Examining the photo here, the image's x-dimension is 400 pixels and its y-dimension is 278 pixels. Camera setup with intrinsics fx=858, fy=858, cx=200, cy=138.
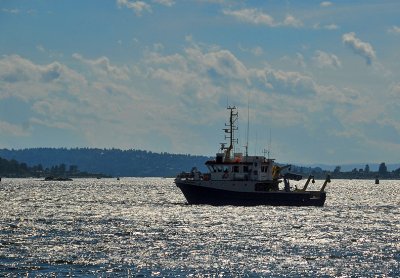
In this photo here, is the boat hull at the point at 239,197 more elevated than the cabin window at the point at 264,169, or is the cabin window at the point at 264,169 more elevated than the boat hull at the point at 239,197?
the cabin window at the point at 264,169

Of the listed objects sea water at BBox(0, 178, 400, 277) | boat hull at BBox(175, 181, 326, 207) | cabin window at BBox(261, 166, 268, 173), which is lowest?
sea water at BBox(0, 178, 400, 277)

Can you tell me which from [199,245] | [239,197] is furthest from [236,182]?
[199,245]

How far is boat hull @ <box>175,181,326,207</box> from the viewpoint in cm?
10750

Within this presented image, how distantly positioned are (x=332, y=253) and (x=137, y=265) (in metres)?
14.3

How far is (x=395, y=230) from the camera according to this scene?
76.1 meters

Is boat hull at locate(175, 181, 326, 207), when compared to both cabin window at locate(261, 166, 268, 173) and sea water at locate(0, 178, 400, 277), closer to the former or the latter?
cabin window at locate(261, 166, 268, 173)

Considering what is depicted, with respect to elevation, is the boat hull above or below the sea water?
above

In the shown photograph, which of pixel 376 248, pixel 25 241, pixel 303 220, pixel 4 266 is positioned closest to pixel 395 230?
pixel 303 220

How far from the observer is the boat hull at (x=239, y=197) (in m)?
108

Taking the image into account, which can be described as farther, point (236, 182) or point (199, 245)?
point (236, 182)

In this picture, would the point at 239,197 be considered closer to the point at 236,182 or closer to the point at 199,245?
the point at 236,182

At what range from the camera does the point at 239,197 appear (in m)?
108

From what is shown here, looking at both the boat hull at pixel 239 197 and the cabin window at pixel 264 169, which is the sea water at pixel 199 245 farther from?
the cabin window at pixel 264 169

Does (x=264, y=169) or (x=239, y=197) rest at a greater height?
(x=264, y=169)
